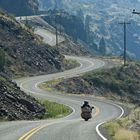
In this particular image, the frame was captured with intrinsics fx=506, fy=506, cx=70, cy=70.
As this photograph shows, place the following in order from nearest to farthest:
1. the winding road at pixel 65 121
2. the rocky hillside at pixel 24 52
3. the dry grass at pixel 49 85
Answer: the winding road at pixel 65 121 < the dry grass at pixel 49 85 < the rocky hillside at pixel 24 52

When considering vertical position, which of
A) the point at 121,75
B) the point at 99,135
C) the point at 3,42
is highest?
the point at 99,135

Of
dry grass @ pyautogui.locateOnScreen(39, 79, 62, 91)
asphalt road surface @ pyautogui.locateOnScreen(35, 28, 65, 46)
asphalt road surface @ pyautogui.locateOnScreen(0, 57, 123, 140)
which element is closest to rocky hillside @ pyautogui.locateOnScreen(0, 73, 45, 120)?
asphalt road surface @ pyautogui.locateOnScreen(0, 57, 123, 140)

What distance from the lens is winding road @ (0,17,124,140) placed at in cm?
2344

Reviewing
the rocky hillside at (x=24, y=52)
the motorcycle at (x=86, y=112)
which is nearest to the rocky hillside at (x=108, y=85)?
the rocky hillside at (x=24, y=52)

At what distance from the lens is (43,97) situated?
244 ft

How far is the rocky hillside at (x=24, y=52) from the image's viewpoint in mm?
102000

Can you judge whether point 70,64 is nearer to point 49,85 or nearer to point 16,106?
point 49,85

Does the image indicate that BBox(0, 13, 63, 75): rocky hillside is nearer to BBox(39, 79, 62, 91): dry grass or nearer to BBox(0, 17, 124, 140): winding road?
BBox(0, 17, 124, 140): winding road

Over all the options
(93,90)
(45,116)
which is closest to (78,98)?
(93,90)

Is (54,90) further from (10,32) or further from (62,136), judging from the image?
(62,136)

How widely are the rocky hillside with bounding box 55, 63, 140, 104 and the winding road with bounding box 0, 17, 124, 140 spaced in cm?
496

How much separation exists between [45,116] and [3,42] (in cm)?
5781

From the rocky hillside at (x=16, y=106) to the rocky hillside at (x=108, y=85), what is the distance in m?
40.0

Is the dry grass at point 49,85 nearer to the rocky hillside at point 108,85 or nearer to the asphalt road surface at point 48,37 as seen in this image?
the rocky hillside at point 108,85
